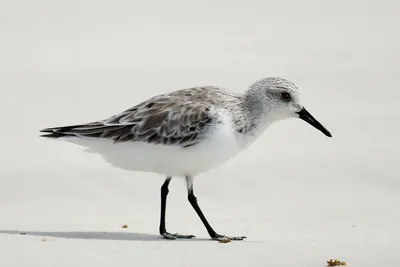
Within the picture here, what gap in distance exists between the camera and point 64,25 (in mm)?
18875

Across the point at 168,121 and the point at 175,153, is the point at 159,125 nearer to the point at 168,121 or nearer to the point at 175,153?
the point at 168,121

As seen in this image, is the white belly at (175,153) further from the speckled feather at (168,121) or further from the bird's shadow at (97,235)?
the bird's shadow at (97,235)

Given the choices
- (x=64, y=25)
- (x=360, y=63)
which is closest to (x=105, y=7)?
(x=64, y=25)

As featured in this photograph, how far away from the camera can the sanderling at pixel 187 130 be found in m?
9.18

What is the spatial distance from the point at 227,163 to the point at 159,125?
358cm

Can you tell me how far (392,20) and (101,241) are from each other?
13.0 meters

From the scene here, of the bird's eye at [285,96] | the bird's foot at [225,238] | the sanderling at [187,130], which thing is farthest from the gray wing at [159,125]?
the bird's foot at [225,238]

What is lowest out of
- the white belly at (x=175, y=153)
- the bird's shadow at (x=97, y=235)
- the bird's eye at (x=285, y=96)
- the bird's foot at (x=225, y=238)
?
the bird's shadow at (x=97, y=235)

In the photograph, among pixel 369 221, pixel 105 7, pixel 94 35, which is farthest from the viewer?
pixel 105 7

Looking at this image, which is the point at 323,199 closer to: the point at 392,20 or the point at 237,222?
the point at 237,222

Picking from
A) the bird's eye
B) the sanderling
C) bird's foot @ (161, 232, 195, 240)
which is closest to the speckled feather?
the sanderling

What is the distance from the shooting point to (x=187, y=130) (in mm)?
9188

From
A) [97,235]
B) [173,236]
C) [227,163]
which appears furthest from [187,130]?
[227,163]

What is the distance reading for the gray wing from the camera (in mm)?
9195
